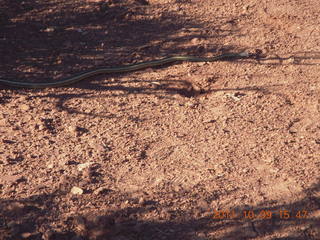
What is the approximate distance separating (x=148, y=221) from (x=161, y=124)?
158 cm

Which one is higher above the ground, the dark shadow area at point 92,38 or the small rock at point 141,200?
the dark shadow area at point 92,38

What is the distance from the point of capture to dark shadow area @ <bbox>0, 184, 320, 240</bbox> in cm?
340

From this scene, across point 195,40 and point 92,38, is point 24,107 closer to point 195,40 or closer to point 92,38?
point 92,38

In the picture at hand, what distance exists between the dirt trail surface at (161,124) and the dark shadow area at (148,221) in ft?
0.04

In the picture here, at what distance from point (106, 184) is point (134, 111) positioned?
140cm

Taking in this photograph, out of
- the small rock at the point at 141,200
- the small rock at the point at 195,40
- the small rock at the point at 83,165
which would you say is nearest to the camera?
the small rock at the point at 141,200

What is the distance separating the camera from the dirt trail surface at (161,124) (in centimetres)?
358

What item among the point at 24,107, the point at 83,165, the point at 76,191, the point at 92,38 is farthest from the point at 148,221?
the point at 92,38

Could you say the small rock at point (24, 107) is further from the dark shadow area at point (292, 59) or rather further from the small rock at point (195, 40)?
the dark shadow area at point (292, 59)

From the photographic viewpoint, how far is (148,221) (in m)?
3.54

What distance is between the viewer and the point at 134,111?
202 inches

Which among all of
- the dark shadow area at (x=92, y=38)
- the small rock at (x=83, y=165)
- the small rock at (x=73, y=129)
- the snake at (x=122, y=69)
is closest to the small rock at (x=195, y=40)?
the dark shadow area at (x=92, y=38)

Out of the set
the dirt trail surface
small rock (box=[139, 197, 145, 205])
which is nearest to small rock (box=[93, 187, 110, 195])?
the dirt trail surface

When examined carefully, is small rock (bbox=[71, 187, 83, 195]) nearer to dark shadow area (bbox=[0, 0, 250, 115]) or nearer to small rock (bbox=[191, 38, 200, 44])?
dark shadow area (bbox=[0, 0, 250, 115])
